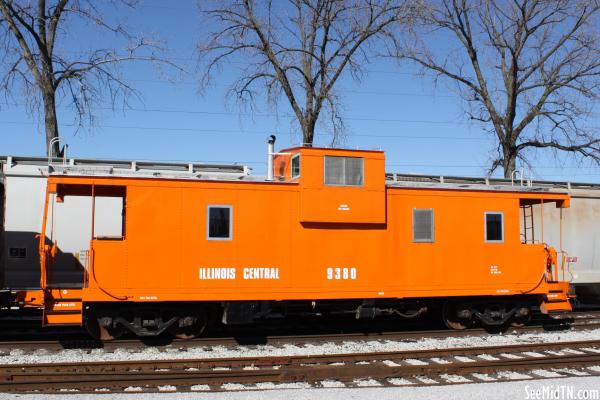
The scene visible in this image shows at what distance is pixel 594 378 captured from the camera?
28.1 feet

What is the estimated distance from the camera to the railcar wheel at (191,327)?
1091cm

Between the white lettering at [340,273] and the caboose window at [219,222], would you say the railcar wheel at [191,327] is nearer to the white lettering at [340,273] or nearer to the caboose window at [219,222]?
the caboose window at [219,222]

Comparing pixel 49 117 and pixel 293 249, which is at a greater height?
pixel 49 117

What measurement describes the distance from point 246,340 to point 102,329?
279 cm

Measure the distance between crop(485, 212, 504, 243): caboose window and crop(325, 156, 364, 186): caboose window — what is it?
310 centimetres

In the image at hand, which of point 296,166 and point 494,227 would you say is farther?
point 494,227

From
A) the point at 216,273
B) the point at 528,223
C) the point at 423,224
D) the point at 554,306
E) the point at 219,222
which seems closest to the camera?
the point at 216,273

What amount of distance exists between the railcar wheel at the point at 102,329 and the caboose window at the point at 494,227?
306 inches

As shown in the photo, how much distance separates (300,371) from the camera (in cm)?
845

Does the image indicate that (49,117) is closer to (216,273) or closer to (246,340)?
(216,273)

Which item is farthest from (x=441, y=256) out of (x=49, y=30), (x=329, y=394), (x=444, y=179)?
(x=49, y=30)

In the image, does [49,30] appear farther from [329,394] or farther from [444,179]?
[329,394]

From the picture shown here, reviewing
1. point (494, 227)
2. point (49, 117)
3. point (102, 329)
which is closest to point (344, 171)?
point (494, 227)

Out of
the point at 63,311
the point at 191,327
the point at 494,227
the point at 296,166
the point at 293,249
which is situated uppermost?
the point at 296,166
